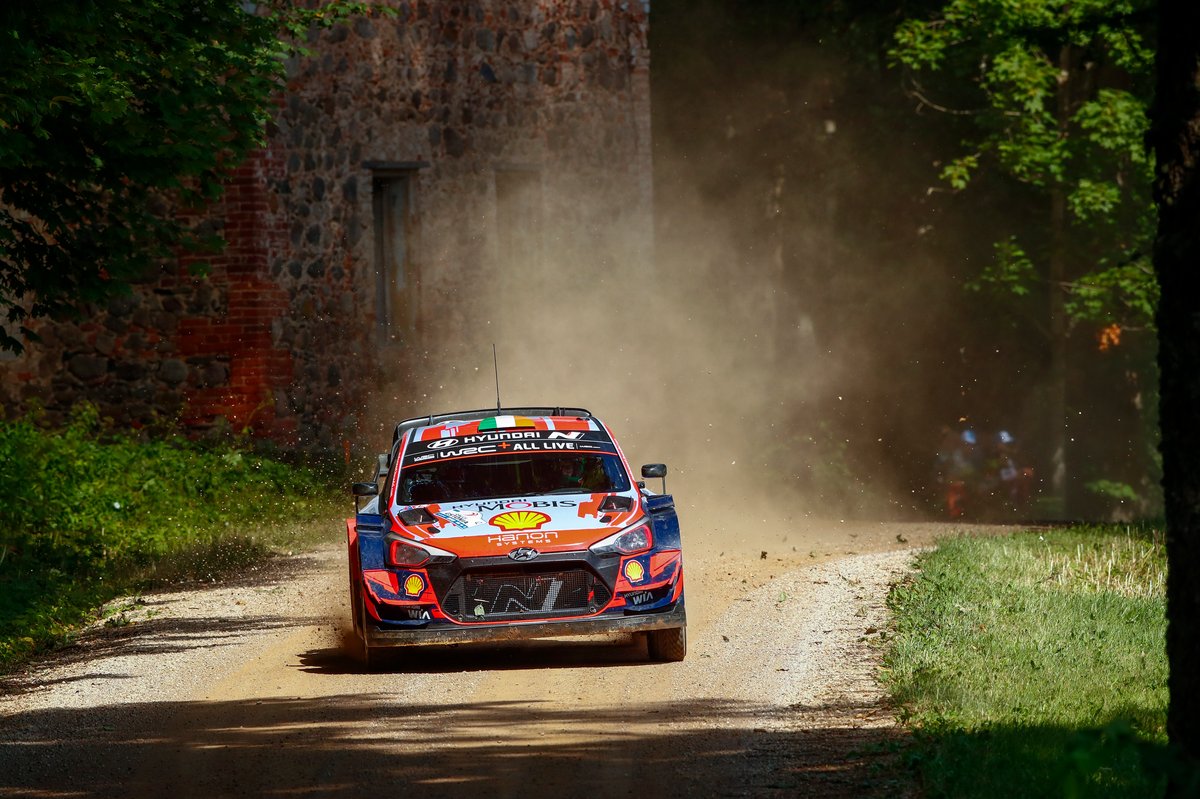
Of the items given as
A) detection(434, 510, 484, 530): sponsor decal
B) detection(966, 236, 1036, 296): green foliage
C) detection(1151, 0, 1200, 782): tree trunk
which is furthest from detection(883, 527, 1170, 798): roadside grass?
detection(966, 236, 1036, 296): green foliage

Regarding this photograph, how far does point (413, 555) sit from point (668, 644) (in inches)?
71.0

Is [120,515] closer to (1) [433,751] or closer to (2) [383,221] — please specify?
(2) [383,221]

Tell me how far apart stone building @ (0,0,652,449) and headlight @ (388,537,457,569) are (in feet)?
37.7

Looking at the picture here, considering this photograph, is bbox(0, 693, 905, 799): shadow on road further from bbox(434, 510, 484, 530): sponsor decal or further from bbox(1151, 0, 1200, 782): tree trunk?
bbox(1151, 0, 1200, 782): tree trunk

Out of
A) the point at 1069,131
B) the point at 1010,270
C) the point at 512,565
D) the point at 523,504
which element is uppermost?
the point at 1069,131

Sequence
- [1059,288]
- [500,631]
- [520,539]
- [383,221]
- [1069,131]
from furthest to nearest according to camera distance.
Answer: [1059,288] → [1069,131] → [383,221] → [520,539] → [500,631]

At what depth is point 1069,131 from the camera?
3634 cm

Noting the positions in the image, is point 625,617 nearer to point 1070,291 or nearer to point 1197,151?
point 1197,151

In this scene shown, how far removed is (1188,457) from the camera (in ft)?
23.3

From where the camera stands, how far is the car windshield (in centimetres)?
1293

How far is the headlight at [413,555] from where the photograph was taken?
11914 millimetres

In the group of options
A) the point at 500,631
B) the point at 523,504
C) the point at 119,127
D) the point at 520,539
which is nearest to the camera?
the point at 500,631

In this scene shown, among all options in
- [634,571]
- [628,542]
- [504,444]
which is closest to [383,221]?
[504,444]

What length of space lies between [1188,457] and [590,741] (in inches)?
149
